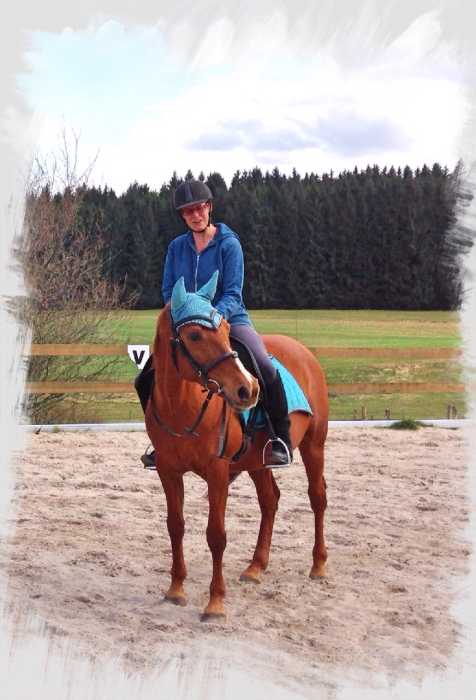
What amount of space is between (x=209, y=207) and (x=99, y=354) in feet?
19.9

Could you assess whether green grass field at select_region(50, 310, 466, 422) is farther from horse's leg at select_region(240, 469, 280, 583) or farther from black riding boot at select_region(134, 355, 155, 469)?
black riding boot at select_region(134, 355, 155, 469)

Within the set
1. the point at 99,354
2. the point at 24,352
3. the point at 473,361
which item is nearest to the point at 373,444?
the point at 473,361

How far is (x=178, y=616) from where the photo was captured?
4.55 meters

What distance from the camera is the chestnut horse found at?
13.1 ft

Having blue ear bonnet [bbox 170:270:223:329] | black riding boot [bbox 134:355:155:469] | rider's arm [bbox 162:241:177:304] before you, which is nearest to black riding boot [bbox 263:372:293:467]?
black riding boot [bbox 134:355:155:469]

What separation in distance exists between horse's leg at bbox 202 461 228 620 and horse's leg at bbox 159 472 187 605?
0.73 feet

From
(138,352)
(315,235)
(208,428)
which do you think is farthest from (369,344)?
(208,428)

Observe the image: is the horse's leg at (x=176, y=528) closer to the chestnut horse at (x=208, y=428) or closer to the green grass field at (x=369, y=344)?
the chestnut horse at (x=208, y=428)

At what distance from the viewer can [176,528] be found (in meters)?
4.70

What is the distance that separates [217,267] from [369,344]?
1162 cm

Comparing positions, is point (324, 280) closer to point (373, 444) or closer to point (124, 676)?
point (373, 444)

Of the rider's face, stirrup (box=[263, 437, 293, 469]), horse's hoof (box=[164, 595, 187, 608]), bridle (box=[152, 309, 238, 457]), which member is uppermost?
the rider's face

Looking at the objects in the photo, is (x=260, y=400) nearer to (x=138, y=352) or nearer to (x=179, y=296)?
(x=179, y=296)

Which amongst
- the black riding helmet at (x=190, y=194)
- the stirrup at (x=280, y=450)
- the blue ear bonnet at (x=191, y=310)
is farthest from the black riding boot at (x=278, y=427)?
the black riding helmet at (x=190, y=194)
